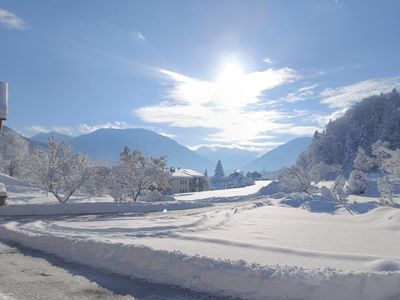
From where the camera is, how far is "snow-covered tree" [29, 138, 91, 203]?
30031mm

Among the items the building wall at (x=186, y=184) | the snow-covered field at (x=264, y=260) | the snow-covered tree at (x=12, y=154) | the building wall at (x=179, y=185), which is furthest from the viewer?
the building wall at (x=186, y=184)

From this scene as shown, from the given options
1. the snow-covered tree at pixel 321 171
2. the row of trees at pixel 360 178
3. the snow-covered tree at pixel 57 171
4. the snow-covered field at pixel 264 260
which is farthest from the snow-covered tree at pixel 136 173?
the snow-covered field at pixel 264 260

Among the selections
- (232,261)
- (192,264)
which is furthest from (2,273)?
(232,261)

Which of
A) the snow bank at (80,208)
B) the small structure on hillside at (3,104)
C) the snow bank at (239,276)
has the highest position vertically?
the small structure on hillside at (3,104)

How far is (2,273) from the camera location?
830cm

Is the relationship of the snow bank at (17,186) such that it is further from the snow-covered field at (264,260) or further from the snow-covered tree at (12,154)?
the snow-covered field at (264,260)

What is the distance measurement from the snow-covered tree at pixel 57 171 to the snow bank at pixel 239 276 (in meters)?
21.6

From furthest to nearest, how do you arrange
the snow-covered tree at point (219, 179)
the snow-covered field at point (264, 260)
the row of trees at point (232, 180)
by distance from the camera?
the snow-covered tree at point (219, 179), the row of trees at point (232, 180), the snow-covered field at point (264, 260)

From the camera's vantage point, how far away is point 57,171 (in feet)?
98.7

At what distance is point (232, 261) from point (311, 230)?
23.5 feet

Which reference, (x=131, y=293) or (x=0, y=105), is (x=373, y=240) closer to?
(x=131, y=293)

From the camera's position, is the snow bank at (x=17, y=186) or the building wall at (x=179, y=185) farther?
the building wall at (x=179, y=185)

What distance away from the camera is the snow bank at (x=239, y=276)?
246 inches

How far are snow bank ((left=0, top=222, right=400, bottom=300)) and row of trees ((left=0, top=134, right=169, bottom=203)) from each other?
21884mm
